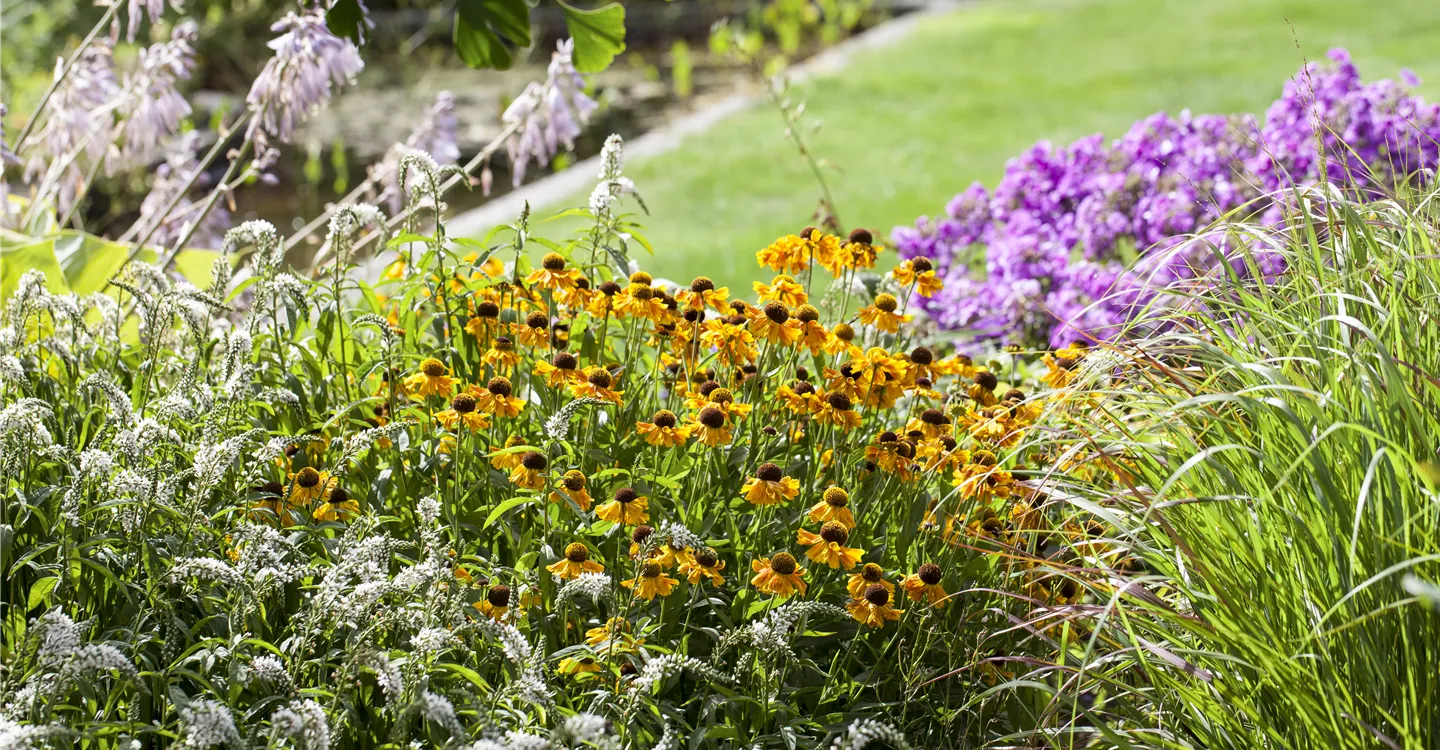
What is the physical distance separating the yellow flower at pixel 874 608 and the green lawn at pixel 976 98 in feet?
12.6

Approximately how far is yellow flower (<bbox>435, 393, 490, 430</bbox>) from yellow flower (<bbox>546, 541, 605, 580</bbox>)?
0.30 m

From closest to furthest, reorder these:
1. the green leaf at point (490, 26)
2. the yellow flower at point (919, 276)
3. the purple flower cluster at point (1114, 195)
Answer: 1. the yellow flower at point (919, 276)
2. the green leaf at point (490, 26)
3. the purple flower cluster at point (1114, 195)

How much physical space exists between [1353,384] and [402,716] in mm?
1275

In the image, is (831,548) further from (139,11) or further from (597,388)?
(139,11)

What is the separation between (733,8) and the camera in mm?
14602

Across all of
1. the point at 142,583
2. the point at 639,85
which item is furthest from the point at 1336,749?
the point at 639,85

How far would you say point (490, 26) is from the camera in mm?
2838

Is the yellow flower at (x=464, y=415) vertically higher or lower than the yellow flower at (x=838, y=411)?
higher

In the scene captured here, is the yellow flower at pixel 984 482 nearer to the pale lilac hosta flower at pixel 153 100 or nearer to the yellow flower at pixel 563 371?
the yellow flower at pixel 563 371

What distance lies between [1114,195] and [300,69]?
2.31m

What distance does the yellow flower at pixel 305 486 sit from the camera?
2010 mm

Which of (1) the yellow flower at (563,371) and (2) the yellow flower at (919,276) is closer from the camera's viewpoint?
(1) the yellow flower at (563,371)

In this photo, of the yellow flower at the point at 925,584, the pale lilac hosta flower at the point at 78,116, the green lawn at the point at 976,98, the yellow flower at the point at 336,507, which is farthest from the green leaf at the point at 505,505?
the green lawn at the point at 976,98

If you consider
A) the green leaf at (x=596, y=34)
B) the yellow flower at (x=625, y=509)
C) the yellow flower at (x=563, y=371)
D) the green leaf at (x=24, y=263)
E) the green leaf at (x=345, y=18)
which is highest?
the green leaf at (x=345, y=18)
